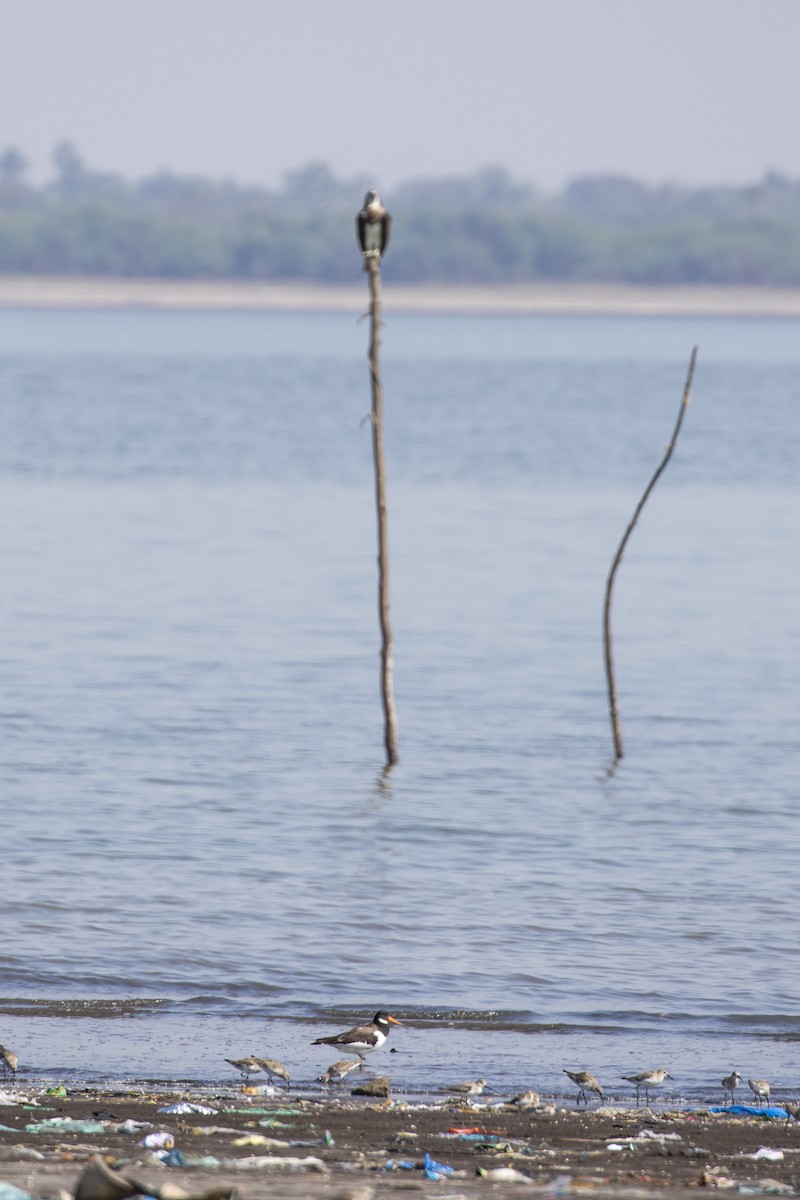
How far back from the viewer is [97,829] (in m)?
18.1

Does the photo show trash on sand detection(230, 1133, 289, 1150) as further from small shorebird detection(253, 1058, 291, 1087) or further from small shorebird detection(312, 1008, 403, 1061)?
small shorebird detection(312, 1008, 403, 1061)

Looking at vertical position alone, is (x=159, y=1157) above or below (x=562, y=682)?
above

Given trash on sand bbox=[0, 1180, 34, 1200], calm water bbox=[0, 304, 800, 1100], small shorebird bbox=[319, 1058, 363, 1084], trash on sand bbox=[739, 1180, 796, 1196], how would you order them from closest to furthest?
1. trash on sand bbox=[0, 1180, 34, 1200]
2. trash on sand bbox=[739, 1180, 796, 1196]
3. small shorebird bbox=[319, 1058, 363, 1084]
4. calm water bbox=[0, 304, 800, 1100]

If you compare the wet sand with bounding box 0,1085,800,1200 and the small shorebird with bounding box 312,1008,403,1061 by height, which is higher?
the wet sand with bounding box 0,1085,800,1200

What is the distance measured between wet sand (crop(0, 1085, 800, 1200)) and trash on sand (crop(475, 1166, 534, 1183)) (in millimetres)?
32

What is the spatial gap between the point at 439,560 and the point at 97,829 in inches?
882

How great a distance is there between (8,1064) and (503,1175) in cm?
355

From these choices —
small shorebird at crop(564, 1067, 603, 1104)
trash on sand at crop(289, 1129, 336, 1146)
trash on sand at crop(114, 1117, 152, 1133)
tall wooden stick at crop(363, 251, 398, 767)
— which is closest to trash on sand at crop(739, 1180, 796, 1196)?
trash on sand at crop(289, 1129, 336, 1146)

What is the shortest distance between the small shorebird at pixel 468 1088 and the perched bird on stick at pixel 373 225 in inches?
466

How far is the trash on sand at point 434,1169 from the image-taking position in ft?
26.6

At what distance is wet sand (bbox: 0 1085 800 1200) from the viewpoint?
791cm

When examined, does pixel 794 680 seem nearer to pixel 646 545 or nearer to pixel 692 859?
pixel 692 859

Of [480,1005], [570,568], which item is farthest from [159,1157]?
[570,568]

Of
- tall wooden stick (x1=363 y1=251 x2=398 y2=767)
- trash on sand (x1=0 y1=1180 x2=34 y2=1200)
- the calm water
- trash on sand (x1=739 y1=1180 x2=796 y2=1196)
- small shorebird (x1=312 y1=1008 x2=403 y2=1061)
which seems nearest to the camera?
trash on sand (x1=0 y1=1180 x2=34 y2=1200)
